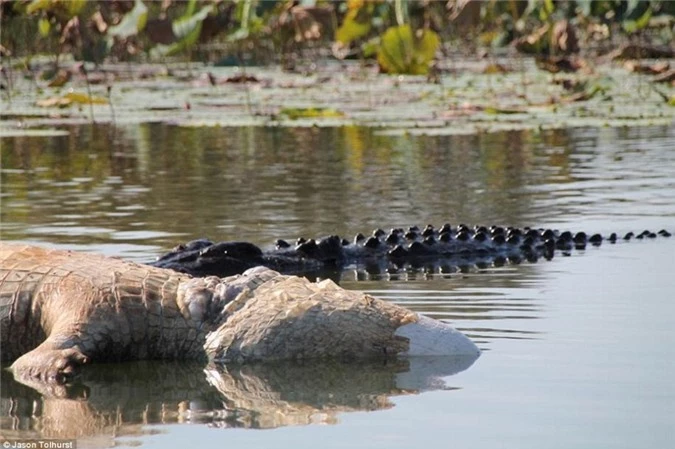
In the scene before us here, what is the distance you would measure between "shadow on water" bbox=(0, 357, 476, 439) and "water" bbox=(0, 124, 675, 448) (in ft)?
0.04

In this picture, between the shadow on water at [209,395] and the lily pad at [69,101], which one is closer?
the shadow on water at [209,395]

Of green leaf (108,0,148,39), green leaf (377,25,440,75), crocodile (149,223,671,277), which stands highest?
green leaf (108,0,148,39)

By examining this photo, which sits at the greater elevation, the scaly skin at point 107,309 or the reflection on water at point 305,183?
the scaly skin at point 107,309

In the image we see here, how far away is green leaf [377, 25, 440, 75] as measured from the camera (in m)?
18.9

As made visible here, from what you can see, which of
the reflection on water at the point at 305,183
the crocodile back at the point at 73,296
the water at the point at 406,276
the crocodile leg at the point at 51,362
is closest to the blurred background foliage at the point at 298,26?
the reflection on water at the point at 305,183

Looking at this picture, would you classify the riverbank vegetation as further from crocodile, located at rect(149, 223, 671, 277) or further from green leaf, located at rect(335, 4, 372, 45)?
crocodile, located at rect(149, 223, 671, 277)

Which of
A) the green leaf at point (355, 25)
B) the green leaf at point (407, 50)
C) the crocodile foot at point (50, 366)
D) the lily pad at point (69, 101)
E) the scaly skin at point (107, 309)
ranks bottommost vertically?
the crocodile foot at point (50, 366)

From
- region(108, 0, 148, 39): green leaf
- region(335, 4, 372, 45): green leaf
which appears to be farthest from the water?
region(335, 4, 372, 45): green leaf

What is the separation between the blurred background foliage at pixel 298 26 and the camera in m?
19.8

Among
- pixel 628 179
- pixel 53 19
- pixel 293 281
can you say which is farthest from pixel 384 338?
pixel 53 19

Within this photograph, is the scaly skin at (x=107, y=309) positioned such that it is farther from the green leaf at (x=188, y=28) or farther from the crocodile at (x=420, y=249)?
the green leaf at (x=188, y=28)

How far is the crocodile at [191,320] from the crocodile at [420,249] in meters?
1.99

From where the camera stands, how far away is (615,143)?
14.5 metres

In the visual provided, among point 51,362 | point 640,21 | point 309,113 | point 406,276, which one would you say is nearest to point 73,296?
point 51,362
